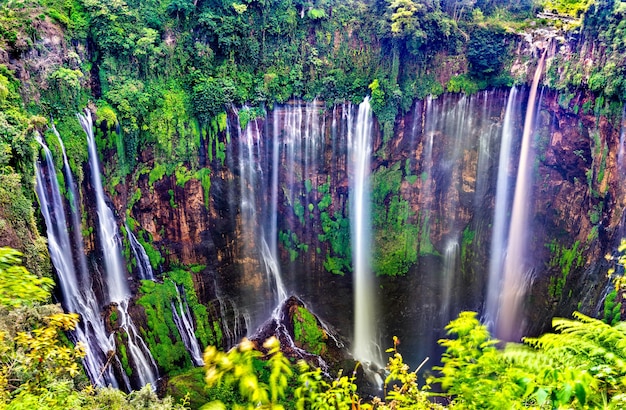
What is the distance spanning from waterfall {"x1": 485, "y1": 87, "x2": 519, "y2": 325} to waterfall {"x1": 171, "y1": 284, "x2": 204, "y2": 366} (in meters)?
10.4

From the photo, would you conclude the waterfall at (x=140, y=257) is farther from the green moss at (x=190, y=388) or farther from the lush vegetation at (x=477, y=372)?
the lush vegetation at (x=477, y=372)

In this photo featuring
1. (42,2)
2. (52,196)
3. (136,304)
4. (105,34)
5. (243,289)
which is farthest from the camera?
(243,289)

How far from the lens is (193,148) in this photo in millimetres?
14180

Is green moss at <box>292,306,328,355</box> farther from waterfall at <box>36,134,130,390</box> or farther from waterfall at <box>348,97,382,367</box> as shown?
waterfall at <box>36,134,130,390</box>

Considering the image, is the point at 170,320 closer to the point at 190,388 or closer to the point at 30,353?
the point at 190,388

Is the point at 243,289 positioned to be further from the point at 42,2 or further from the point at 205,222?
the point at 42,2

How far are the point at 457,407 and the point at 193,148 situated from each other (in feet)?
42.0

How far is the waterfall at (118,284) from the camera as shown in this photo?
12578mm

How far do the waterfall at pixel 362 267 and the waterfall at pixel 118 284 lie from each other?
730cm

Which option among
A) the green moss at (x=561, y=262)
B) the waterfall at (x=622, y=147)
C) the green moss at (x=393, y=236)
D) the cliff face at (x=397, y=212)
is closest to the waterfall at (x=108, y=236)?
the cliff face at (x=397, y=212)

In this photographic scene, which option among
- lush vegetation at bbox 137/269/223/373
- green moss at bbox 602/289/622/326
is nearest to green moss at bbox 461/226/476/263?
green moss at bbox 602/289/622/326

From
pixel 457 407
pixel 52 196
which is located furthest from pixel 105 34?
pixel 457 407

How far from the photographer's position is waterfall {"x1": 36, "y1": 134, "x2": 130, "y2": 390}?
10.8 metres

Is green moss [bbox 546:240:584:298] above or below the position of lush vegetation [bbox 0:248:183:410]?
below
